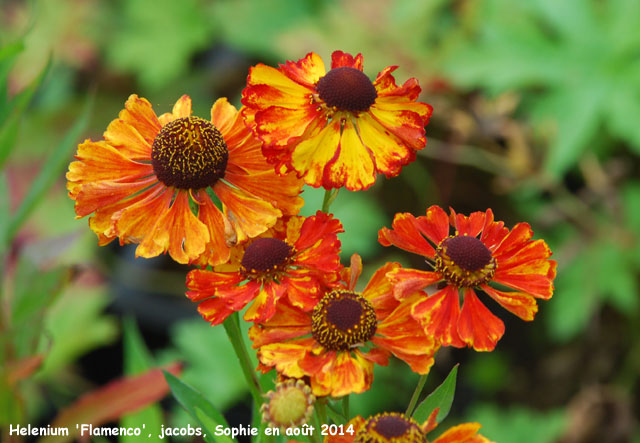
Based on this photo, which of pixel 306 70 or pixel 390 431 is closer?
pixel 390 431

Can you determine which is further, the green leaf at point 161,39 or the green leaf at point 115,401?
the green leaf at point 161,39

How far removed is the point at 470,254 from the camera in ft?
1.75

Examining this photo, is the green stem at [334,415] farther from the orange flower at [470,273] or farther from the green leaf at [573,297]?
the green leaf at [573,297]

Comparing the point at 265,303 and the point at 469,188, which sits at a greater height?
the point at 469,188

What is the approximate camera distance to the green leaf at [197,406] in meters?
0.56

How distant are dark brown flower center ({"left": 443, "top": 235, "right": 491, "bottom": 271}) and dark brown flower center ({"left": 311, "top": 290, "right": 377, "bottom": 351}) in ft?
0.25

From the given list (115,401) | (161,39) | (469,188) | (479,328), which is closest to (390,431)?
(479,328)

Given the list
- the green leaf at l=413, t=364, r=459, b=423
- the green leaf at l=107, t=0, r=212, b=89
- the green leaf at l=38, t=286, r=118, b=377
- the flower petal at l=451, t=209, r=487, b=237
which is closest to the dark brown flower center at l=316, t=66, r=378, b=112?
the flower petal at l=451, t=209, r=487, b=237

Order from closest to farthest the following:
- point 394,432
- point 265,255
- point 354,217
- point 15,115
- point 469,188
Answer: point 394,432
point 265,255
point 15,115
point 354,217
point 469,188

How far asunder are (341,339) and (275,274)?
8 cm

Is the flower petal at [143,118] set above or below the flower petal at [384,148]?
above

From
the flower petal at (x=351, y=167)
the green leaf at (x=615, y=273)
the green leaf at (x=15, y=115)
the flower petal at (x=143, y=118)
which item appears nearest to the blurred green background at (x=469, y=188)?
the green leaf at (x=615, y=273)

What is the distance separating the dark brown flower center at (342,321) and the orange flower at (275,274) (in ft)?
0.06

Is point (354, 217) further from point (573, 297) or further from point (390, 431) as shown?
point (390, 431)
